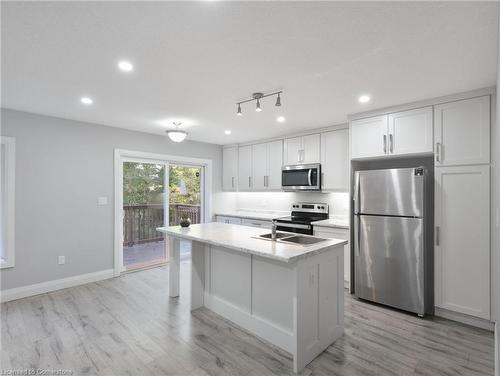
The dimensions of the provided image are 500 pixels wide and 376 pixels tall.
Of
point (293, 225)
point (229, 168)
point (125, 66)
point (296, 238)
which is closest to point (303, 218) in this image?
point (293, 225)

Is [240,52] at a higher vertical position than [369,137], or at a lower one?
higher

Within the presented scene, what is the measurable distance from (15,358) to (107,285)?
172 cm

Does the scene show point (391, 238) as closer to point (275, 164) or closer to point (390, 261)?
point (390, 261)

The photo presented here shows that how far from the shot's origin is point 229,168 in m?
5.96

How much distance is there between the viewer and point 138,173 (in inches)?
188

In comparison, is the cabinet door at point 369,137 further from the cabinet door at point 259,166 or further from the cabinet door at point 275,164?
the cabinet door at point 259,166

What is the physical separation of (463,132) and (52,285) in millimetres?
5412

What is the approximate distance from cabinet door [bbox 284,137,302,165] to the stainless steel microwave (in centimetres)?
13

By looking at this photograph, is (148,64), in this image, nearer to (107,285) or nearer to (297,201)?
(107,285)

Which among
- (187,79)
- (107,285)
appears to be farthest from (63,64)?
(107,285)

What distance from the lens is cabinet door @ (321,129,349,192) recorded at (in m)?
4.18

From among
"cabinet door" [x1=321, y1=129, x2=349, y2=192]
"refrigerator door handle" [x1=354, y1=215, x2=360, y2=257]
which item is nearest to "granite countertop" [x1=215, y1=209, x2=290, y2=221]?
"cabinet door" [x1=321, y1=129, x2=349, y2=192]

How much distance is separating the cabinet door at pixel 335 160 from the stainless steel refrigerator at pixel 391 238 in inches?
28.1

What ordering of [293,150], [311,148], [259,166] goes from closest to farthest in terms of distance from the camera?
[311,148]
[293,150]
[259,166]
